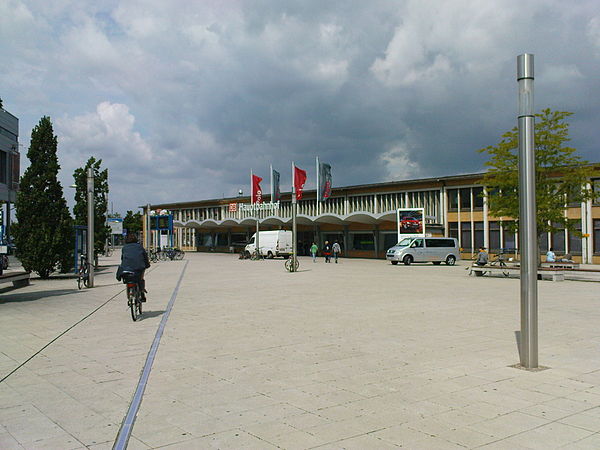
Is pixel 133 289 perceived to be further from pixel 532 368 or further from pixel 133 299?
pixel 532 368

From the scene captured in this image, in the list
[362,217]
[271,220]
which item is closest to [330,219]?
[362,217]

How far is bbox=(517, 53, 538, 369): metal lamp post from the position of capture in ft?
21.0

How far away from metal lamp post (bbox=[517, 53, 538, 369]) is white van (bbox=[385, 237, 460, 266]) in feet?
100

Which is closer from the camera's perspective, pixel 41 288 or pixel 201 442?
pixel 201 442

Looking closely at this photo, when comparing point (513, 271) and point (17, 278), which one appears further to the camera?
point (513, 271)

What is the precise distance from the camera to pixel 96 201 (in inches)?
1255

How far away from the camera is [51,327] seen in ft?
32.9

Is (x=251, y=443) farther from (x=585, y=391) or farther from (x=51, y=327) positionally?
(x=51, y=327)

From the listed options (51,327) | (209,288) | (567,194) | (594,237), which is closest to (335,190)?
(594,237)

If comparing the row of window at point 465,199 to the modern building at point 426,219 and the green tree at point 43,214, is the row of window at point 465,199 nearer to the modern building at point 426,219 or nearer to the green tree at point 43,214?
the modern building at point 426,219

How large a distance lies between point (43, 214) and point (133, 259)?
14194 mm

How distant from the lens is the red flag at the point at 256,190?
151 feet

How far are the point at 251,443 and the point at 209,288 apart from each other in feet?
46.7

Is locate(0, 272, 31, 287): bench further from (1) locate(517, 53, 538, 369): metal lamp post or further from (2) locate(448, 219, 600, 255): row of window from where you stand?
(2) locate(448, 219, 600, 255): row of window
